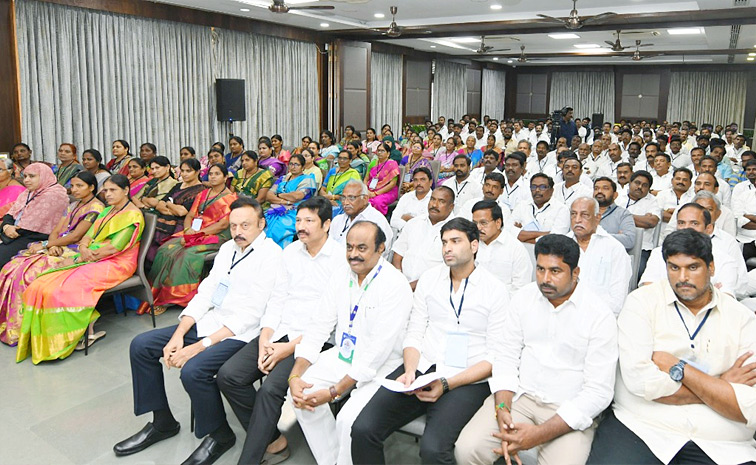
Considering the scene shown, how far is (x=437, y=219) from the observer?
3.86 m

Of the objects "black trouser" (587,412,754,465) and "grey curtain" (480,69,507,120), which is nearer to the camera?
"black trouser" (587,412,754,465)

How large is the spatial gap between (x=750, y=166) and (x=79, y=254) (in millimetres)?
5971

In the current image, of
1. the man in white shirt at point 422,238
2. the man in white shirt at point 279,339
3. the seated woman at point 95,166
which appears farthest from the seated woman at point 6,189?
the man in white shirt at point 422,238

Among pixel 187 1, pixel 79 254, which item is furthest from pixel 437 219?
pixel 187 1

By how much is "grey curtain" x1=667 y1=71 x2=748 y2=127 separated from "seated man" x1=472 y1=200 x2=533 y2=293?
1753 centimetres

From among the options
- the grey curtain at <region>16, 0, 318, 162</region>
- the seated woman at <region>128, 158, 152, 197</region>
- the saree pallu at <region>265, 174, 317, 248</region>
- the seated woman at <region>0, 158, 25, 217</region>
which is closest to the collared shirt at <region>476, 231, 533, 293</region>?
the saree pallu at <region>265, 174, 317, 248</region>

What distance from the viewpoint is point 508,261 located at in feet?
10.4

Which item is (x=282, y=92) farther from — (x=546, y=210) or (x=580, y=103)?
(x=580, y=103)

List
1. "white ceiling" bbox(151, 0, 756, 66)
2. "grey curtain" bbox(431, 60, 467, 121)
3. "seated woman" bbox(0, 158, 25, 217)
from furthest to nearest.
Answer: "grey curtain" bbox(431, 60, 467, 121) < "white ceiling" bbox(151, 0, 756, 66) < "seated woman" bbox(0, 158, 25, 217)

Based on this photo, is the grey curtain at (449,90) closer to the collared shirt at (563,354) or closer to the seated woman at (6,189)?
the seated woman at (6,189)

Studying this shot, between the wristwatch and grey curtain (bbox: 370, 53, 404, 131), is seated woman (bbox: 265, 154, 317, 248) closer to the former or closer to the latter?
the wristwatch

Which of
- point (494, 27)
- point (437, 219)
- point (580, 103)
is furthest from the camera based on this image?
point (580, 103)

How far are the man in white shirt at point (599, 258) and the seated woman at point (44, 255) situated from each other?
11.2 feet

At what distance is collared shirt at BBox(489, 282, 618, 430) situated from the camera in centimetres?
205
